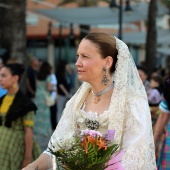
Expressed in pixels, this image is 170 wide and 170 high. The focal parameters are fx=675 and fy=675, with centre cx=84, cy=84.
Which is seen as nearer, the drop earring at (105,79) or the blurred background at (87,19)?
the drop earring at (105,79)

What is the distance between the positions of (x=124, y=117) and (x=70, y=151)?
62 cm

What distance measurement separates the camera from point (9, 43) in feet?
53.8

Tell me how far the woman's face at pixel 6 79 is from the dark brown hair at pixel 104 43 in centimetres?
246

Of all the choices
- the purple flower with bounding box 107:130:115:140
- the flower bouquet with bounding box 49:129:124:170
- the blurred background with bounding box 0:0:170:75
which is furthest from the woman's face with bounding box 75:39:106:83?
the blurred background with bounding box 0:0:170:75

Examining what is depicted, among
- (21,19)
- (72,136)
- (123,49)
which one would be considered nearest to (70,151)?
(72,136)

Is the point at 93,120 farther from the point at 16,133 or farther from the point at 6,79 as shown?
the point at 6,79

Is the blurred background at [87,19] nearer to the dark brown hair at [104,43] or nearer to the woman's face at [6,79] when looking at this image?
the woman's face at [6,79]

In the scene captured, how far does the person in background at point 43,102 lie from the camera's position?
13594 mm

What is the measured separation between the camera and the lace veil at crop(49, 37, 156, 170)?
12.6 feet

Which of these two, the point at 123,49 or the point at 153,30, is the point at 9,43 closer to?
the point at 153,30

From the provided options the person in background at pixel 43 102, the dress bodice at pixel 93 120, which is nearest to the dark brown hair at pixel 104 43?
the dress bodice at pixel 93 120

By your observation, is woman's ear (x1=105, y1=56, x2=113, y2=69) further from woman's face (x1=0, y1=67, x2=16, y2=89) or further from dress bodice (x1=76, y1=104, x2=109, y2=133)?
woman's face (x1=0, y1=67, x2=16, y2=89)

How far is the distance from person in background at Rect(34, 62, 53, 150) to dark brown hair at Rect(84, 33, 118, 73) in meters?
9.38

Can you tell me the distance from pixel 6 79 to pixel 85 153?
3.12 m
